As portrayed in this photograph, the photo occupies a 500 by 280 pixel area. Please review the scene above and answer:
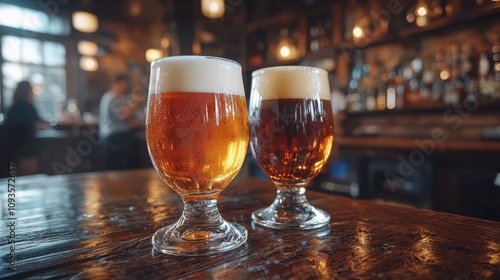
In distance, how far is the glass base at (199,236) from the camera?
1.52ft

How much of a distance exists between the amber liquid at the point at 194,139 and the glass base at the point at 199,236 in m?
0.04

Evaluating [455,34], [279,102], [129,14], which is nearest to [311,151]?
[279,102]

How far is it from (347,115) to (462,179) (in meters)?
1.42

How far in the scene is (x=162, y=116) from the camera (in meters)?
0.52

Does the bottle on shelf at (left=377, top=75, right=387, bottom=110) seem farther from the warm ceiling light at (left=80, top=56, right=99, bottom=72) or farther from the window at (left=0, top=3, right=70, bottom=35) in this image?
the window at (left=0, top=3, right=70, bottom=35)

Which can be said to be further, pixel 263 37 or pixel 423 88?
pixel 263 37

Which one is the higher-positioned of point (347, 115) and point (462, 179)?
point (347, 115)

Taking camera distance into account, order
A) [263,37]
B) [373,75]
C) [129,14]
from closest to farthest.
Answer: [373,75]
[263,37]
[129,14]

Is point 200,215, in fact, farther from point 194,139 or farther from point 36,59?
point 36,59

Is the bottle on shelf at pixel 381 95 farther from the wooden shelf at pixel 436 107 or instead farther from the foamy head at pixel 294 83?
the foamy head at pixel 294 83

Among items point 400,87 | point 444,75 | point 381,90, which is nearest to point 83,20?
point 381,90

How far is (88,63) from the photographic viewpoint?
6.75 metres

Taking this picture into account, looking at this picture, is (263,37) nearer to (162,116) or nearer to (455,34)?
(455,34)

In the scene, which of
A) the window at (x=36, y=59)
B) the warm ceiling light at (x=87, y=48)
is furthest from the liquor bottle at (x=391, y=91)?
the window at (x=36, y=59)
